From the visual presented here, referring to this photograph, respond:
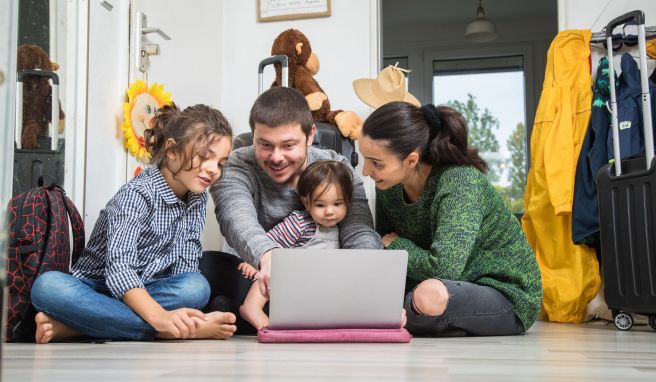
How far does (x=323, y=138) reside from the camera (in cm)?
263

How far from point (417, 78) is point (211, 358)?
14.3ft

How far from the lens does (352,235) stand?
185 centimetres

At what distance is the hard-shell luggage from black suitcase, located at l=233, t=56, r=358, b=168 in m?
0.55

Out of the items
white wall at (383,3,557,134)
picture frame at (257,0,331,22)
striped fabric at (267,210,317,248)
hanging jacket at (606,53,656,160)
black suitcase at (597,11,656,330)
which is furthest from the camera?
white wall at (383,3,557,134)

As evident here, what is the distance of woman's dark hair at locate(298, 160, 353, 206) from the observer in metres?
1.83

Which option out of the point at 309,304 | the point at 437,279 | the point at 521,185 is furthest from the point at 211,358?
the point at 521,185

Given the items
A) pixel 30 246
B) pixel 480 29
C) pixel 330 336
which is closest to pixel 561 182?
pixel 330 336

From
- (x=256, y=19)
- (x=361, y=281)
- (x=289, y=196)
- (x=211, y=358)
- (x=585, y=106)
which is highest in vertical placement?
(x=256, y=19)

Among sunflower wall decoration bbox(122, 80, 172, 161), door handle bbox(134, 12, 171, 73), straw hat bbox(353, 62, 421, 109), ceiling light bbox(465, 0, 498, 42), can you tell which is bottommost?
sunflower wall decoration bbox(122, 80, 172, 161)

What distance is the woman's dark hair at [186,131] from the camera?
1.68 metres

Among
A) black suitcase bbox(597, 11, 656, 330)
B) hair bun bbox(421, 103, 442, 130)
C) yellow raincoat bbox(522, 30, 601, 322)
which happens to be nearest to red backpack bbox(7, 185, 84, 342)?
hair bun bbox(421, 103, 442, 130)

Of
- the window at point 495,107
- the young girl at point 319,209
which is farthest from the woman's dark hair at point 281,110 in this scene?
the window at point 495,107

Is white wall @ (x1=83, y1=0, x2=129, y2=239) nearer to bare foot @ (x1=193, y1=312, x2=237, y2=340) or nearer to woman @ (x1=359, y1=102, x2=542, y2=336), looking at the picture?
bare foot @ (x1=193, y1=312, x2=237, y2=340)

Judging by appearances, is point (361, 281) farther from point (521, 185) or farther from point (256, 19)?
point (521, 185)
